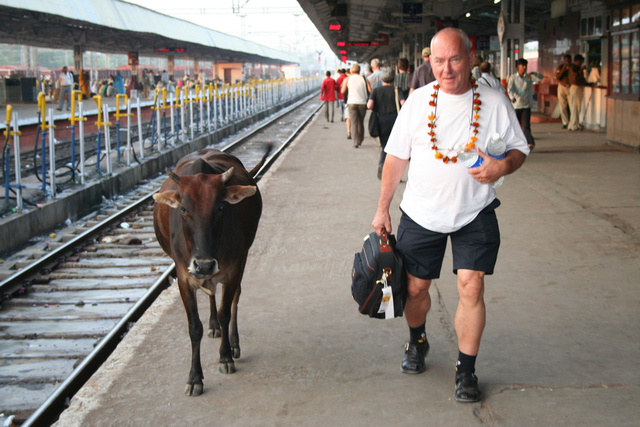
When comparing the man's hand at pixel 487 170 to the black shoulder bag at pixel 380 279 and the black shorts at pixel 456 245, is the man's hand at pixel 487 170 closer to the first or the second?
the black shorts at pixel 456 245

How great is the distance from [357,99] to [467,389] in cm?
1360

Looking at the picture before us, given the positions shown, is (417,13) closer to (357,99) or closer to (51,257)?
(357,99)

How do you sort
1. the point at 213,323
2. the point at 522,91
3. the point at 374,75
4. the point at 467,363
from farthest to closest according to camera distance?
the point at 374,75 < the point at 522,91 < the point at 213,323 < the point at 467,363

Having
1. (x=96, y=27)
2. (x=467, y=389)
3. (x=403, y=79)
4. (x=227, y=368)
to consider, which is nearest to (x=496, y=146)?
(x=467, y=389)

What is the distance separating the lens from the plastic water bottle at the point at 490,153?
3859mm

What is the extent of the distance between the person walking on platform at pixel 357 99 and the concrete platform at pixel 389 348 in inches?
348

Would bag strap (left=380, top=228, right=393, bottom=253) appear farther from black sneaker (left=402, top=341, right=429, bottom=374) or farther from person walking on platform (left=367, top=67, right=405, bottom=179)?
person walking on platform (left=367, top=67, right=405, bottom=179)

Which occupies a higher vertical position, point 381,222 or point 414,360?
point 381,222

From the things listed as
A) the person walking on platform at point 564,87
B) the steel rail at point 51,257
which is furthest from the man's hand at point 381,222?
the person walking on platform at point 564,87

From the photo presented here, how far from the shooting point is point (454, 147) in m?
3.98

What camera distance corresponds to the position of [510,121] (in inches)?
157

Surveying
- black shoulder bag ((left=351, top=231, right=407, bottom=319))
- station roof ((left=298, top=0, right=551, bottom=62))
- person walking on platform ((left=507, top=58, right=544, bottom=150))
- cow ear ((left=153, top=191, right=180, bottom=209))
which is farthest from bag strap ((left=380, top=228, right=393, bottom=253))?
station roof ((left=298, top=0, right=551, bottom=62))

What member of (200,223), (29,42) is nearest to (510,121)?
(200,223)

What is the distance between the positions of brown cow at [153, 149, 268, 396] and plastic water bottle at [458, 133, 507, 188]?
117 centimetres
